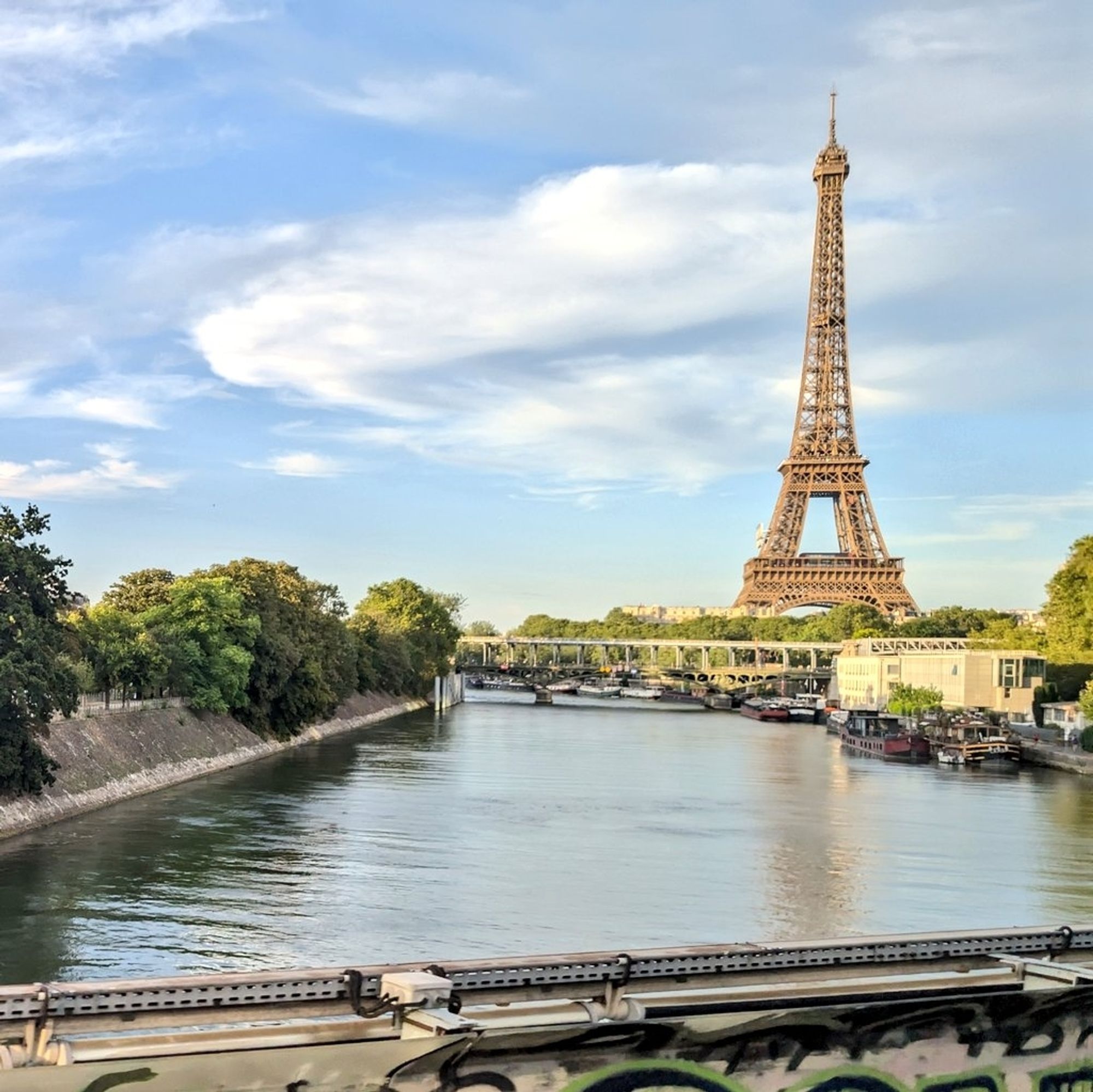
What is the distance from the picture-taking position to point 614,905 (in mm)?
28562

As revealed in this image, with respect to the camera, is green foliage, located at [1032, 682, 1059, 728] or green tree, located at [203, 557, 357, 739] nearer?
green tree, located at [203, 557, 357, 739]

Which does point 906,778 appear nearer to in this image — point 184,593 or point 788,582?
point 184,593

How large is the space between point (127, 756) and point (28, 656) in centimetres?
1323

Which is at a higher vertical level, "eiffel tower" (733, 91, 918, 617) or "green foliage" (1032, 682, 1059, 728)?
"eiffel tower" (733, 91, 918, 617)

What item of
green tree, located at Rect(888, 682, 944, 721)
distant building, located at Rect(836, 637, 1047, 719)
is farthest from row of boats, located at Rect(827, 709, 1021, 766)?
distant building, located at Rect(836, 637, 1047, 719)

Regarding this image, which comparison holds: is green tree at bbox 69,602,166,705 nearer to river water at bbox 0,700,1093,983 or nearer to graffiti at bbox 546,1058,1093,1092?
river water at bbox 0,700,1093,983

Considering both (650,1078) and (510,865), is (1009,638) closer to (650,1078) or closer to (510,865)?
(510,865)

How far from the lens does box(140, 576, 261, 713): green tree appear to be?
191ft

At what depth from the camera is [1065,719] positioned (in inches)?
3322

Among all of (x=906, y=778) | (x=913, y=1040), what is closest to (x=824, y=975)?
(x=913, y=1040)

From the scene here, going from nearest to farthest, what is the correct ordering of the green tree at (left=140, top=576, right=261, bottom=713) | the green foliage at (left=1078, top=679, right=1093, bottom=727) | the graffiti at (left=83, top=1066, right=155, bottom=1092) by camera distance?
the graffiti at (left=83, top=1066, right=155, bottom=1092)
the green tree at (left=140, top=576, right=261, bottom=713)
the green foliage at (left=1078, top=679, right=1093, bottom=727)

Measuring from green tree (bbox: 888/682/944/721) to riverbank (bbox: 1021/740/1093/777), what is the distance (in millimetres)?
15461

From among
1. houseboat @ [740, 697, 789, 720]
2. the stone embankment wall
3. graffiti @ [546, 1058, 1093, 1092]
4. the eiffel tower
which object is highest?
the eiffel tower

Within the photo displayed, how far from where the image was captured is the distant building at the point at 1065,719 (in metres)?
77.2
